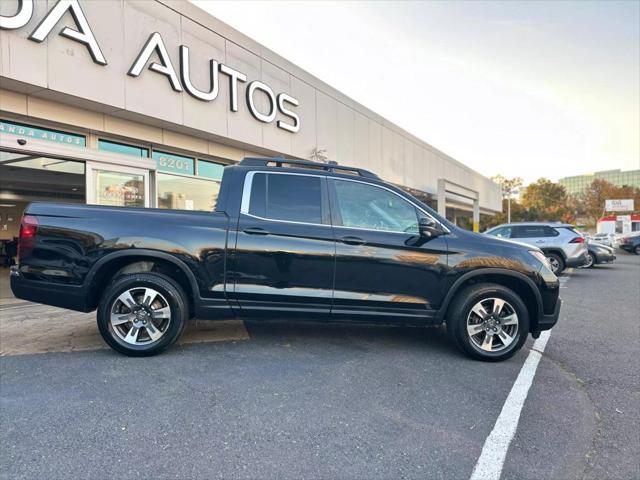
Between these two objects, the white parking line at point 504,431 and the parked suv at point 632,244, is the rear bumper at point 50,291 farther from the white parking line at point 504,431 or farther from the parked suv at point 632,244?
the parked suv at point 632,244

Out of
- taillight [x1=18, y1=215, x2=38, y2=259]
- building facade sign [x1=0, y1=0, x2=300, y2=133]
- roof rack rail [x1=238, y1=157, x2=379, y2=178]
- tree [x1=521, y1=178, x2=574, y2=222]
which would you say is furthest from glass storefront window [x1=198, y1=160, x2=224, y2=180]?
tree [x1=521, y1=178, x2=574, y2=222]

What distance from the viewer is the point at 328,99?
14.2 metres

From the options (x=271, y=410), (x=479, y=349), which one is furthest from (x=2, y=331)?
(x=479, y=349)

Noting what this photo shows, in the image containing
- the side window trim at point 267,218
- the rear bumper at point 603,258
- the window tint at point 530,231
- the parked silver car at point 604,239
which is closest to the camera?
the side window trim at point 267,218

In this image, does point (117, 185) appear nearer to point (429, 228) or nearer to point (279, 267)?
point (279, 267)

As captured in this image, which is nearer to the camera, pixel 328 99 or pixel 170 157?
pixel 170 157

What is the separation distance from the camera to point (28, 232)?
149 inches

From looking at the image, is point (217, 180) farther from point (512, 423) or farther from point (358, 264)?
point (512, 423)

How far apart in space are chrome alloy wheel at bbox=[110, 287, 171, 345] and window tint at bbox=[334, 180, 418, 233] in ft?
6.78

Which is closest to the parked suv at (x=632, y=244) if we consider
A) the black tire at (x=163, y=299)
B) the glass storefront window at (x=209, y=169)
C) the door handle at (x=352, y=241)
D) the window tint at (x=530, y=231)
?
the window tint at (x=530, y=231)

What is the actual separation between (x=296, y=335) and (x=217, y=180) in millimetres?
7499

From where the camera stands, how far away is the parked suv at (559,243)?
11.7 metres

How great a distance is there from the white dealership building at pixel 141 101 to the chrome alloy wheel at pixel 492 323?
749 centimetres

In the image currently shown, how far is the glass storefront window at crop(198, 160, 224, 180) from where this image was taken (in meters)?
10.6
